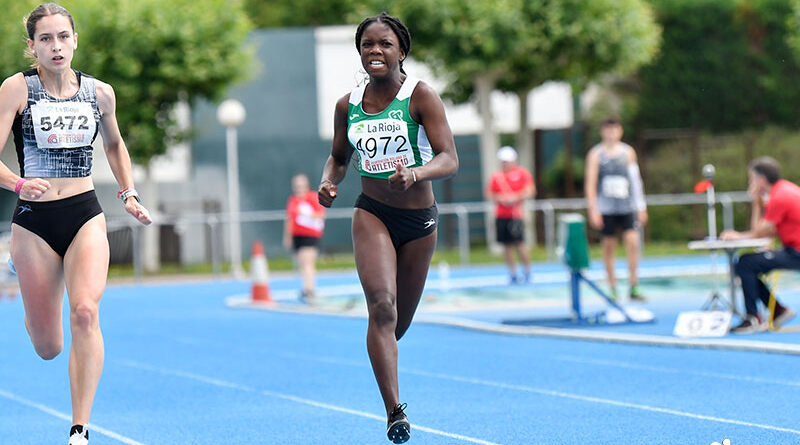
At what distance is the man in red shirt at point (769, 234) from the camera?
10.8 m

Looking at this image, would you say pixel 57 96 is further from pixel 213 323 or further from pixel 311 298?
pixel 311 298

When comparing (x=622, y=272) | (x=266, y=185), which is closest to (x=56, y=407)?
(x=622, y=272)

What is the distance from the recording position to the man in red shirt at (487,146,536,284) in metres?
18.7

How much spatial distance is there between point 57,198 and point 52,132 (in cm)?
32

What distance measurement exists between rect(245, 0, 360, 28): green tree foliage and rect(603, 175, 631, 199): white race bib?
128 feet

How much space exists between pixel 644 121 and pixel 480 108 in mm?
8816

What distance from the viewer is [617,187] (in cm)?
1430

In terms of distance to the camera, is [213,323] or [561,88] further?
[561,88]

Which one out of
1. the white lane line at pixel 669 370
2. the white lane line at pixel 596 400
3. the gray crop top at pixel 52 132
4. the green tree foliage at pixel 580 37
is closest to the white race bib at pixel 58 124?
the gray crop top at pixel 52 132

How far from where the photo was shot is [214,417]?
25.5 ft

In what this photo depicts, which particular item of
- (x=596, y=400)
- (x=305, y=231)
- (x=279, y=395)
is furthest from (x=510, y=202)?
(x=596, y=400)

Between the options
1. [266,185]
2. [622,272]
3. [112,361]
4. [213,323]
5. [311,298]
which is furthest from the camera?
[266,185]

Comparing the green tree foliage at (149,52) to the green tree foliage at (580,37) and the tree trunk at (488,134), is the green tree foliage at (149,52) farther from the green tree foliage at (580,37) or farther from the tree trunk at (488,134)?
the green tree foliage at (580,37)

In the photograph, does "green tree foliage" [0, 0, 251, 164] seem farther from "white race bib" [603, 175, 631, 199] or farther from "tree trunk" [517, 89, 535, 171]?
"white race bib" [603, 175, 631, 199]
